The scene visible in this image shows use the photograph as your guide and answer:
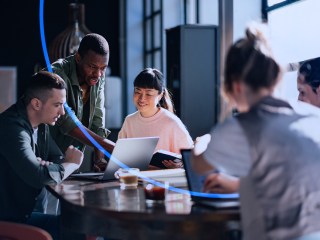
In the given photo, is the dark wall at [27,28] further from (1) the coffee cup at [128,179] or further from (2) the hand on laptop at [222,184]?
(2) the hand on laptop at [222,184]

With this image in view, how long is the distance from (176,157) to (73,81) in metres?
0.84

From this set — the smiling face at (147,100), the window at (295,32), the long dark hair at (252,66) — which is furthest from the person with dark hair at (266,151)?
the window at (295,32)

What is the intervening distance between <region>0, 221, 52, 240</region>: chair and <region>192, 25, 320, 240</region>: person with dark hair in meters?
0.80

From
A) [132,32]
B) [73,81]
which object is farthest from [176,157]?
[132,32]

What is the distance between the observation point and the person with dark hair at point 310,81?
3320 millimetres

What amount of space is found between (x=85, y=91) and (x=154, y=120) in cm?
53

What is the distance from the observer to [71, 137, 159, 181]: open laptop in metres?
3.22

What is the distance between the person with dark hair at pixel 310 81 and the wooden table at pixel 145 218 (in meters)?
1.06

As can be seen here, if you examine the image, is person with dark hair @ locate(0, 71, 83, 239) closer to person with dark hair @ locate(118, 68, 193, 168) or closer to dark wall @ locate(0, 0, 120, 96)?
person with dark hair @ locate(118, 68, 193, 168)

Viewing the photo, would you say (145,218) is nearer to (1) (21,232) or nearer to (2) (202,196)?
(2) (202,196)

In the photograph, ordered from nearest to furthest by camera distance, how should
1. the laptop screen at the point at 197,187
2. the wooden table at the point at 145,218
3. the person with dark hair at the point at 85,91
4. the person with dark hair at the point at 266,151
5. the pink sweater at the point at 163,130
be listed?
the person with dark hair at the point at 266,151 < the wooden table at the point at 145,218 < the laptop screen at the point at 197,187 < the person with dark hair at the point at 85,91 < the pink sweater at the point at 163,130

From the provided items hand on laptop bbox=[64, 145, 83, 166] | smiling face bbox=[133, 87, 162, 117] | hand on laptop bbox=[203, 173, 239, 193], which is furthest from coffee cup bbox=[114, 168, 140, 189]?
smiling face bbox=[133, 87, 162, 117]

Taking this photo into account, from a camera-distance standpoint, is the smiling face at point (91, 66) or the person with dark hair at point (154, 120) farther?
the person with dark hair at point (154, 120)

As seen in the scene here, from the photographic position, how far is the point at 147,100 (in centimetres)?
444
